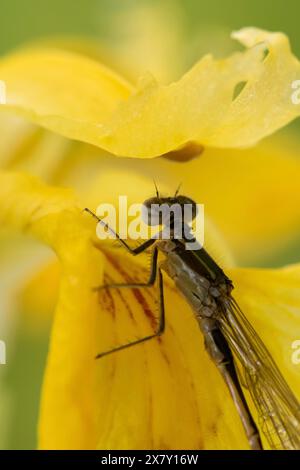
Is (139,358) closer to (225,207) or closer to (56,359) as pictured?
(56,359)

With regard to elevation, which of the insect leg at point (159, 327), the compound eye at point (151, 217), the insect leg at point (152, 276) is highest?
the compound eye at point (151, 217)

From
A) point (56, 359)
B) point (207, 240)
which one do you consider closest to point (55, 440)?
point (56, 359)

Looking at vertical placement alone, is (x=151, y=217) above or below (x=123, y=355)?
above

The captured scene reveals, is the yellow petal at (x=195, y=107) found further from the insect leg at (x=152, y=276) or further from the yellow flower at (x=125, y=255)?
the insect leg at (x=152, y=276)

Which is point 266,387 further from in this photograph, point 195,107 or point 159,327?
point 195,107

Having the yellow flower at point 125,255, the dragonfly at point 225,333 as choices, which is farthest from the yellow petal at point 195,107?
the dragonfly at point 225,333

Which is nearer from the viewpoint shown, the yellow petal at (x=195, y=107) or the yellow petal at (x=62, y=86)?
the yellow petal at (x=195, y=107)

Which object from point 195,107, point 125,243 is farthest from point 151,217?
point 195,107
